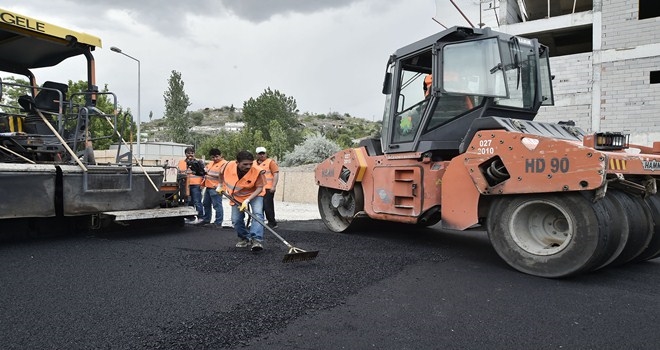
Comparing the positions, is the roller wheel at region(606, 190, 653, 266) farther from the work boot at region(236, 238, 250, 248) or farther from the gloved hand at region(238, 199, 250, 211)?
the work boot at region(236, 238, 250, 248)

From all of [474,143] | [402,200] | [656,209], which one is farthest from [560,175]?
[402,200]

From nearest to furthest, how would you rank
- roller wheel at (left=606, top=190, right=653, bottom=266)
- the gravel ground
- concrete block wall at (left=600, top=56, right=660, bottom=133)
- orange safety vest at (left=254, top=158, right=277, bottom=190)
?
roller wheel at (left=606, top=190, right=653, bottom=266) → orange safety vest at (left=254, top=158, right=277, bottom=190) → the gravel ground → concrete block wall at (left=600, top=56, right=660, bottom=133)

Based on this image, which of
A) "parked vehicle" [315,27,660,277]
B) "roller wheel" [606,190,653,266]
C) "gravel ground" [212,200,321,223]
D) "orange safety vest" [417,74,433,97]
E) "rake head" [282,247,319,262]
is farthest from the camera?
"gravel ground" [212,200,321,223]

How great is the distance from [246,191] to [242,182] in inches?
5.1

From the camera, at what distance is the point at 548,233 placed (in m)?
3.85

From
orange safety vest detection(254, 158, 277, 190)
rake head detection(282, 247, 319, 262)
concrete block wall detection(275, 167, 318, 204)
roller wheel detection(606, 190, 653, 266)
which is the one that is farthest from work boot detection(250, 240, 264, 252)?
concrete block wall detection(275, 167, 318, 204)

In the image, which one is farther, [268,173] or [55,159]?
[268,173]

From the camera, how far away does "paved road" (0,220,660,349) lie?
245cm

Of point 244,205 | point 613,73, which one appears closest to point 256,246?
point 244,205

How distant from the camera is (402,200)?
5.07 m

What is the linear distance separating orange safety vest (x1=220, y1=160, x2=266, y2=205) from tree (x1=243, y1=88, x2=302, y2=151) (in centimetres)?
2920

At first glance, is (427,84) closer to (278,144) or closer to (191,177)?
(191,177)

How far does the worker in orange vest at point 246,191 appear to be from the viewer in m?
4.88

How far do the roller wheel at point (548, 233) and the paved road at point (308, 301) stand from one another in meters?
0.16
